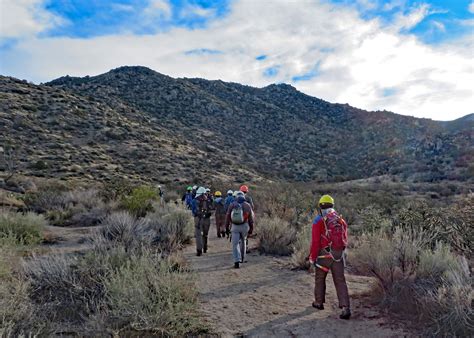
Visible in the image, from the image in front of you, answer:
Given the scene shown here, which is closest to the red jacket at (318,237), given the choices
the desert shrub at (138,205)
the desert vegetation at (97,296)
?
the desert vegetation at (97,296)

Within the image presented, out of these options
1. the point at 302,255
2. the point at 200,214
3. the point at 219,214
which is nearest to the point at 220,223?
the point at 219,214

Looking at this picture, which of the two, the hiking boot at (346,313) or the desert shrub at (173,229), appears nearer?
the hiking boot at (346,313)

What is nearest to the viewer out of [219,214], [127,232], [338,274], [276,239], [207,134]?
[338,274]

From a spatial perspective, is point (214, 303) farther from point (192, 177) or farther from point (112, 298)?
point (192, 177)

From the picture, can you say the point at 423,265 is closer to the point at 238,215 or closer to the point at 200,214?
the point at 238,215

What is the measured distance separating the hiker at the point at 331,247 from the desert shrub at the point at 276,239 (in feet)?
16.7

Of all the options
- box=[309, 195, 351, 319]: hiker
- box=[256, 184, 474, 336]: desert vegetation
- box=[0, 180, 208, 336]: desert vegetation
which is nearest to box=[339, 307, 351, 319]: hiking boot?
box=[309, 195, 351, 319]: hiker

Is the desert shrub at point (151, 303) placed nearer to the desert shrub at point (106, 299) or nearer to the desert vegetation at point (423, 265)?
the desert shrub at point (106, 299)

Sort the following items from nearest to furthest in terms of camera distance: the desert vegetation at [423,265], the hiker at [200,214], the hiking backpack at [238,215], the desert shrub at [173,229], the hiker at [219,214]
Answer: the desert vegetation at [423,265], the hiking backpack at [238,215], the hiker at [200,214], the desert shrub at [173,229], the hiker at [219,214]

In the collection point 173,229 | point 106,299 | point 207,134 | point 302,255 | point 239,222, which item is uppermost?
point 207,134

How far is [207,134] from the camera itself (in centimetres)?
5828

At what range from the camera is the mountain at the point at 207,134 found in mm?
38031

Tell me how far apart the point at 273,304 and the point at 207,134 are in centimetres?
5196

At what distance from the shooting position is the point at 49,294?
21.1 ft
